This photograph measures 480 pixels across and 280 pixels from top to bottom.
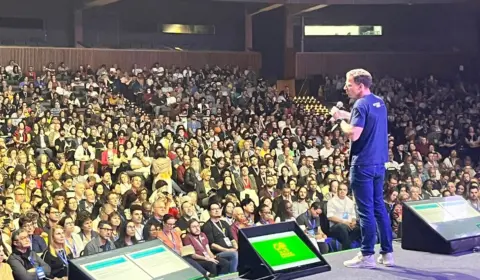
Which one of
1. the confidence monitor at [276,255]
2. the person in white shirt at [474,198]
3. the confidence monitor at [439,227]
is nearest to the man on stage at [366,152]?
the confidence monitor at [276,255]

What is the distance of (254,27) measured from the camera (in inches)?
807

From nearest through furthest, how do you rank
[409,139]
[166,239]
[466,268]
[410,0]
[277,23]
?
[466,268] < [166,239] < [409,139] < [410,0] < [277,23]

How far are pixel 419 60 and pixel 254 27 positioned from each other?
15.7 feet

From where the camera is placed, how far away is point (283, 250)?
14.1ft

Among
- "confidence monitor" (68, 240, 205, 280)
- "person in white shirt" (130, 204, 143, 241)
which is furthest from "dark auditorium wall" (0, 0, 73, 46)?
"confidence monitor" (68, 240, 205, 280)

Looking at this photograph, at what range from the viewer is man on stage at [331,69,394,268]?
4.18 m

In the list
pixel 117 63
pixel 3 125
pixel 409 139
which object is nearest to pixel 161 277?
pixel 3 125

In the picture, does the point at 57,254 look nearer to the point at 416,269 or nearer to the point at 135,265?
the point at 135,265

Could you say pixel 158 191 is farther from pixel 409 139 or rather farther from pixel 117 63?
pixel 117 63

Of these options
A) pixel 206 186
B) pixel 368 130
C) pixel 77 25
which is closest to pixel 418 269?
pixel 368 130

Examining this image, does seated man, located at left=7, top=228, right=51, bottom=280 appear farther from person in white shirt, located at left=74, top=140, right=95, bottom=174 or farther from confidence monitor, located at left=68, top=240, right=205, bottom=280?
person in white shirt, located at left=74, top=140, right=95, bottom=174

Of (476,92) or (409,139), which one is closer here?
(409,139)

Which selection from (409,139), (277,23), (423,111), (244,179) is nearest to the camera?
(244,179)

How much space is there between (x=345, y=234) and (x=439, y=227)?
265cm
